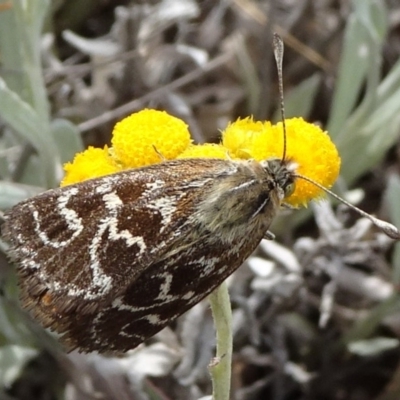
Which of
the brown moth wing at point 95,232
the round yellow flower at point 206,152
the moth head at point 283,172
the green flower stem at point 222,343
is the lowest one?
the green flower stem at point 222,343

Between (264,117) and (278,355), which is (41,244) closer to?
(278,355)

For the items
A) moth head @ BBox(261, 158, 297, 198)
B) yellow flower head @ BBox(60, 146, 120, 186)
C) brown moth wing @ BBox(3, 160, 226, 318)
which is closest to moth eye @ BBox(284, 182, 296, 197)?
moth head @ BBox(261, 158, 297, 198)

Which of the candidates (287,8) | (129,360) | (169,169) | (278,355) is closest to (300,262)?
(278,355)

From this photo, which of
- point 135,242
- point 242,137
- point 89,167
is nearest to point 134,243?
point 135,242

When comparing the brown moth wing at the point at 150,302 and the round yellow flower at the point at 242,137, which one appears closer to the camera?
the brown moth wing at the point at 150,302

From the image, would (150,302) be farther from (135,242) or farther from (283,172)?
(283,172)

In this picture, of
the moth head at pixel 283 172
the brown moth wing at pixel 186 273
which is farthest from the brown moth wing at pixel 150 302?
the moth head at pixel 283 172

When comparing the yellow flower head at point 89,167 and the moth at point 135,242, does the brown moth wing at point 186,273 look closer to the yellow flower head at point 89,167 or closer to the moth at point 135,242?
the moth at point 135,242
